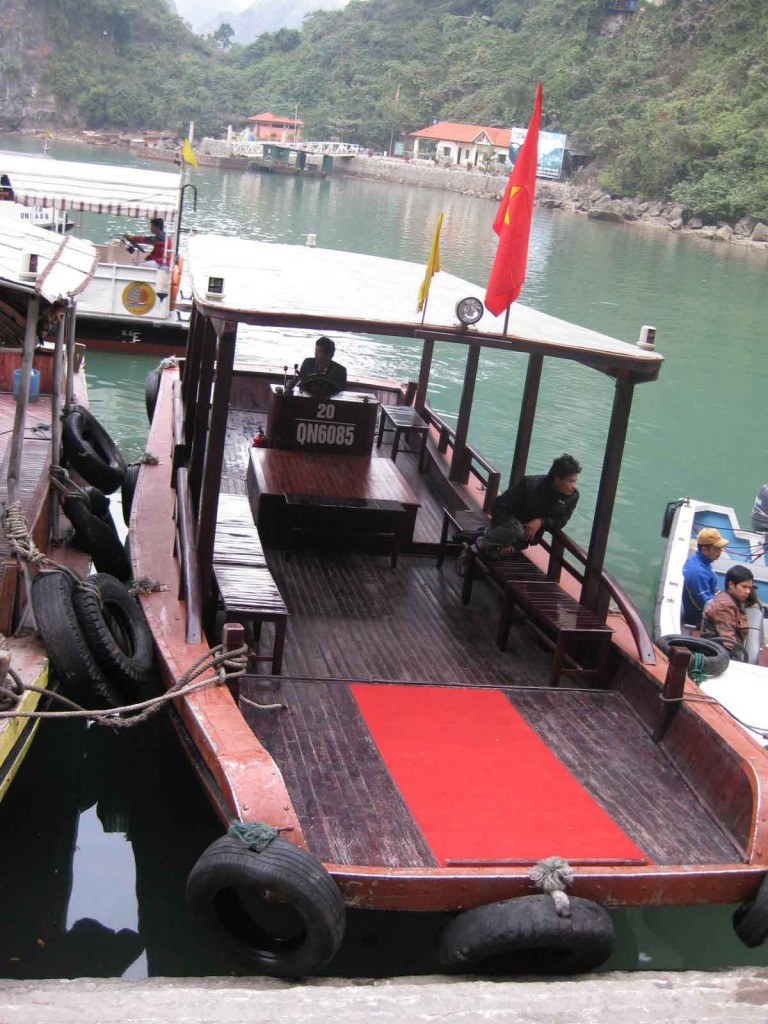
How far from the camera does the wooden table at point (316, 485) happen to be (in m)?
7.23

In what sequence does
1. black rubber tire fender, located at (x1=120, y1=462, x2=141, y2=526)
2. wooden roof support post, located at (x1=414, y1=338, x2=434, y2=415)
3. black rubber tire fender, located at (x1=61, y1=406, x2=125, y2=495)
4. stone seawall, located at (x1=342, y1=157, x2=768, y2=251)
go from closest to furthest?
black rubber tire fender, located at (x1=61, y1=406, x2=125, y2=495) → black rubber tire fender, located at (x1=120, y1=462, x2=141, y2=526) → wooden roof support post, located at (x1=414, y1=338, x2=434, y2=415) → stone seawall, located at (x1=342, y1=157, x2=768, y2=251)

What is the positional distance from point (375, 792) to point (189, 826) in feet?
4.81

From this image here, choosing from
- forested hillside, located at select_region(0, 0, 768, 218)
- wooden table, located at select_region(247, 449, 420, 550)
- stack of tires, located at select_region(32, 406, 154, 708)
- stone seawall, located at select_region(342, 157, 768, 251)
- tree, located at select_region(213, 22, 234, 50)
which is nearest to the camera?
stack of tires, located at select_region(32, 406, 154, 708)

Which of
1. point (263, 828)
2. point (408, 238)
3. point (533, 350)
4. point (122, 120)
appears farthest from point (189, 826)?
point (122, 120)

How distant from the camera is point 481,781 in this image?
16.0 feet

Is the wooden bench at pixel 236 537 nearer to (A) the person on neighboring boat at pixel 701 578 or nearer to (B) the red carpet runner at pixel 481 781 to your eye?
(B) the red carpet runner at pixel 481 781

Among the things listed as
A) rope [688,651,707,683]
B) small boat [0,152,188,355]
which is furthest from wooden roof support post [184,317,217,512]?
small boat [0,152,188,355]

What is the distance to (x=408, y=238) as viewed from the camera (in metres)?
41.9

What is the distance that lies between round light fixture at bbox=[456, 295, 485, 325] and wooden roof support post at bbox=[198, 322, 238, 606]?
3.66ft

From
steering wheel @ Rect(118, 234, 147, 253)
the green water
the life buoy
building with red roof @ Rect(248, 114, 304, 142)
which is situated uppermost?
building with red roof @ Rect(248, 114, 304, 142)

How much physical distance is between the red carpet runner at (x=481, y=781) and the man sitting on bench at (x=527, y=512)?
1.16 m

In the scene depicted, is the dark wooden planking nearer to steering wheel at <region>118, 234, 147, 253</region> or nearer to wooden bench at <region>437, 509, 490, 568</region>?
wooden bench at <region>437, 509, 490, 568</region>

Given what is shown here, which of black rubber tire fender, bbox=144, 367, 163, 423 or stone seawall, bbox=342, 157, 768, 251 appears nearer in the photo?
black rubber tire fender, bbox=144, 367, 163, 423

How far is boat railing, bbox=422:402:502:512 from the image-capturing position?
792cm
